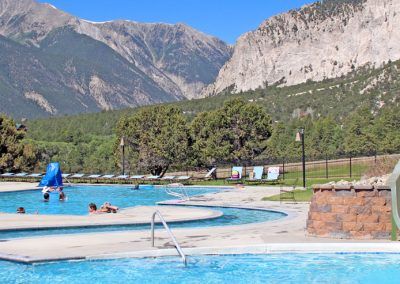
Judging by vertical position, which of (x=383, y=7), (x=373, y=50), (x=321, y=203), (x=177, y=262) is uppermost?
(x=383, y=7)

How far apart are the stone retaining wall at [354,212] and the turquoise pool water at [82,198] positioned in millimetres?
11207

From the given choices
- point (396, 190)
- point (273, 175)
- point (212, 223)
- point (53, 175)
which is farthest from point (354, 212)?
point (273, 175)

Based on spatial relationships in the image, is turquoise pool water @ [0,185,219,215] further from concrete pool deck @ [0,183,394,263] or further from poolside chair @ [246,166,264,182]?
concrete pool deck @ [0,183,394,263]

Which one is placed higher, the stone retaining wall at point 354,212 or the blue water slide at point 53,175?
the blue water slide at point 53,175

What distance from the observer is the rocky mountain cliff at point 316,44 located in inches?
5335

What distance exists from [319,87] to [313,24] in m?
47.3

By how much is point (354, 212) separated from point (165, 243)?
10.7ft

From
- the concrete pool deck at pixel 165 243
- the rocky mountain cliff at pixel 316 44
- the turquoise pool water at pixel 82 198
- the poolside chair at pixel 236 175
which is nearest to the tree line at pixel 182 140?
the poolside chair at pixel 236 175

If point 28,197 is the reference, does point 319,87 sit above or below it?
above

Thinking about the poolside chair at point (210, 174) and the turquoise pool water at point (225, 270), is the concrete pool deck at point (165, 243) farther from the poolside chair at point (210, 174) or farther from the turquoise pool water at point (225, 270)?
the poolside chair at point (210, 174)

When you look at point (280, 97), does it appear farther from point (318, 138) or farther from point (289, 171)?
point (289, 171)

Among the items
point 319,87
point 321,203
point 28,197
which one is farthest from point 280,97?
point 321,203

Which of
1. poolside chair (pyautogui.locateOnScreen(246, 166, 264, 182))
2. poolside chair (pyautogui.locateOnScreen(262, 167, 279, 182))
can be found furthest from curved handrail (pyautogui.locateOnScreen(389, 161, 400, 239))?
poolside chair (pyautogui.locateOnScreen(246, 166, 264, 182))

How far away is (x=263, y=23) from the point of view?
603 feet
